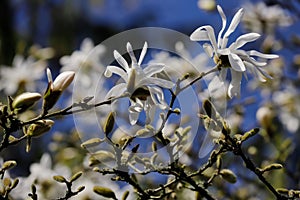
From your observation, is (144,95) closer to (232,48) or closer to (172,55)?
(232,48)

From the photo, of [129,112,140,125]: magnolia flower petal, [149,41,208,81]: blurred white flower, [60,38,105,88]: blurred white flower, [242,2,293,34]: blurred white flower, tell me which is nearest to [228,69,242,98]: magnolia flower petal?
[129,112,140,125]: magnolia flower petal

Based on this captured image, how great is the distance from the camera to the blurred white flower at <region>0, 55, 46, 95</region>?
1621 millimetres

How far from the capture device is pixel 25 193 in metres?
1.05

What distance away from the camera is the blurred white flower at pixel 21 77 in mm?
1621

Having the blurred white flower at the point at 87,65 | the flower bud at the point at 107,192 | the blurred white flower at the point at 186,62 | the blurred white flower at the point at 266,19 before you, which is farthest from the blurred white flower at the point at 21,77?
the flower bud at the point at 107,192

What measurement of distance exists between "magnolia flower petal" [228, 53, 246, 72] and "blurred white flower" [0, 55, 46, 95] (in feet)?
3.18

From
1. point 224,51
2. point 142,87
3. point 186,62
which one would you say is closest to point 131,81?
point 142,87

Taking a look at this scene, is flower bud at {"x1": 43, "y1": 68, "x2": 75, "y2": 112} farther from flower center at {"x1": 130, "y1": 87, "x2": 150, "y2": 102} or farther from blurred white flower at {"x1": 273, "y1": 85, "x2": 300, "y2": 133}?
blurred white flower at {"x1": 273, "y1": 85, "x2": 300, "y2": 133}

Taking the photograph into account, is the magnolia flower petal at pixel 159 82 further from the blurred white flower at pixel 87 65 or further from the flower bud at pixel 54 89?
the blurred white flower at pixel 87 65

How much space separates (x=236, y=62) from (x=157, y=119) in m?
0.12

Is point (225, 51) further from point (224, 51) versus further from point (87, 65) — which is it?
point (87, 65)

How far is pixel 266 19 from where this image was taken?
1799 millimetres

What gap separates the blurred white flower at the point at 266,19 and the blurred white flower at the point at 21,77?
0.61 meters

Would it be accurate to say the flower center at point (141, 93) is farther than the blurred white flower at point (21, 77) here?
No
